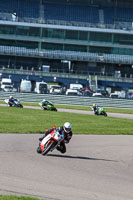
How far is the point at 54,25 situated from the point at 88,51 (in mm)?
6621

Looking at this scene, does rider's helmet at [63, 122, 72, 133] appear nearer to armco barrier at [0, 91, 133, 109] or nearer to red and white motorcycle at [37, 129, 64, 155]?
red and white motorcycle at [37, 129, 64, 155]

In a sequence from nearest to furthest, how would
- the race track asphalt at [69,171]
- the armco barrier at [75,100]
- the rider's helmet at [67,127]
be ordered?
1. the race track asphalt at [69,171]
2. the rider's helmet at [67,127]
3. the armco barrier at [75,100]

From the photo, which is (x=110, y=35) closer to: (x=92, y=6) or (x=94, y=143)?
(x=92, y=6)

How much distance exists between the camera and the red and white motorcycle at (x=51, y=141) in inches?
473

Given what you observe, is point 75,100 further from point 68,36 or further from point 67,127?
point 67,127

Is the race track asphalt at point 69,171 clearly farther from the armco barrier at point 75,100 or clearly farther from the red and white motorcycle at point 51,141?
the armco barrier at point 75,100

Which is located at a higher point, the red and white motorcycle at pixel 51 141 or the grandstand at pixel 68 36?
the grandstand at pixel 68 36

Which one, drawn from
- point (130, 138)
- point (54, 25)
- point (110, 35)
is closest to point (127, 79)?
point (110, 35)

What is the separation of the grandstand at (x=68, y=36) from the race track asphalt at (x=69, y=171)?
2015 inches

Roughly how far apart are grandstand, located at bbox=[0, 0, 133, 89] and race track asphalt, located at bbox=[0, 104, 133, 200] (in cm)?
5117

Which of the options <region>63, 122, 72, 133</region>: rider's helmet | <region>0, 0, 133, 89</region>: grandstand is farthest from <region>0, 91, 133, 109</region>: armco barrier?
<region>63, 122, 72, 133</region>: rider's helmet

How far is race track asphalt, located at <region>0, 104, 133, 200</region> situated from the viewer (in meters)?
7.77

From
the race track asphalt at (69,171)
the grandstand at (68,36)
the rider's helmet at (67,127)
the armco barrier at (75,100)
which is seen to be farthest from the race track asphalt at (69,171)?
the grandstand at (68,36)

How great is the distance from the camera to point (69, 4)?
69250 mm
